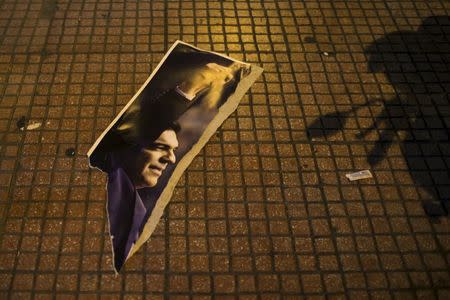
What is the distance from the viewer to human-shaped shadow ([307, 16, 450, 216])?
2.81 metres

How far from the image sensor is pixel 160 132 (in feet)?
9.36

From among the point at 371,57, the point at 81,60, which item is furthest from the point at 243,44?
the point at 81,60

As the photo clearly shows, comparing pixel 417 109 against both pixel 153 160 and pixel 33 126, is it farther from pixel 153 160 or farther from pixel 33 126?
pixel 33 126

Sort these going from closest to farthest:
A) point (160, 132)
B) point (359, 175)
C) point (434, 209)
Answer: point (434, 209) < point (359, 175) < point (160, 132)

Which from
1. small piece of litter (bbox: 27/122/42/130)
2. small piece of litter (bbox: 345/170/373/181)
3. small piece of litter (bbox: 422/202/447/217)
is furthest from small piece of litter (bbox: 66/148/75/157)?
small piece of litter (bbox: 422/202/447/217)

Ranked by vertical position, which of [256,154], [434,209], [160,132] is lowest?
[434,209]

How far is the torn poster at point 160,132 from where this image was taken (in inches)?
98.9

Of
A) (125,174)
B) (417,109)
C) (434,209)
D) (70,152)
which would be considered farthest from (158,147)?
(417,109)

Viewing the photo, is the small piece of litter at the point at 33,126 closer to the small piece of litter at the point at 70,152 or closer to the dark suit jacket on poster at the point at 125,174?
the small piece of litter at the point at 70,152

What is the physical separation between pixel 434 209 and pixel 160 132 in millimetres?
1941

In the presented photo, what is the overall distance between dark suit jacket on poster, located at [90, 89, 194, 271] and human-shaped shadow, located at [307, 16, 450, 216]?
1082mm

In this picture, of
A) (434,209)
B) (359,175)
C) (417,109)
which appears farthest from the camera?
(417,109)

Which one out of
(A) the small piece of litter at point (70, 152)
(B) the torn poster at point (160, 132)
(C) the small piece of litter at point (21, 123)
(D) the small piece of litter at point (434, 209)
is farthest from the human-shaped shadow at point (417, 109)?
(C) the small piece of litter at point (21, 123)

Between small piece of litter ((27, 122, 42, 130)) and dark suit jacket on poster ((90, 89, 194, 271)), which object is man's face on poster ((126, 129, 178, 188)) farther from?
small piece of litter ((27, 122, 42, 130))
